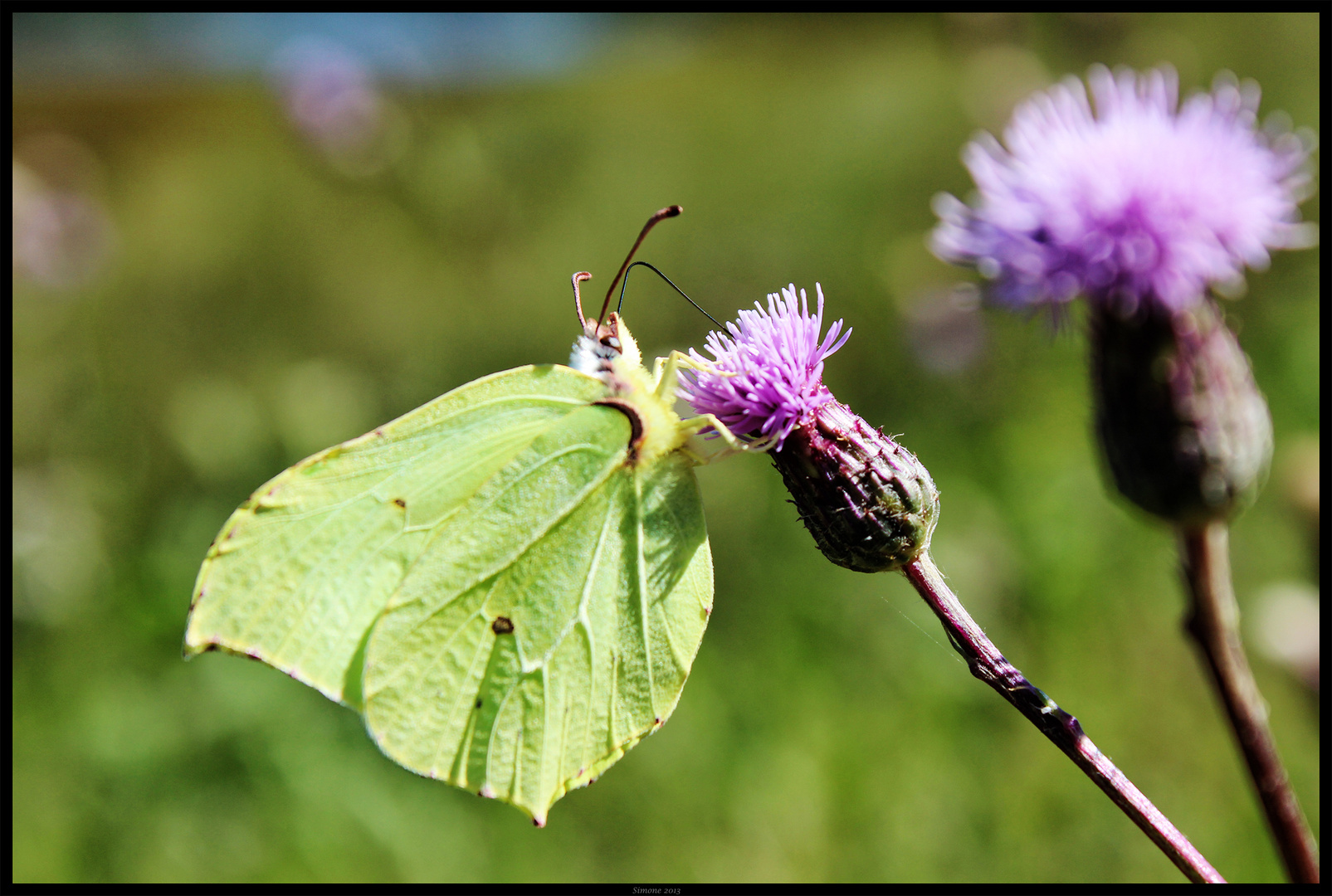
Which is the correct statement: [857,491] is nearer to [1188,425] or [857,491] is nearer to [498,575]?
[1188,425]

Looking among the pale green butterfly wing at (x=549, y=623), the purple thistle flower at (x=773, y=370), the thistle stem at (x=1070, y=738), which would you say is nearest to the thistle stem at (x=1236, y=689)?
the thistle stem at (x=1070, y=738)

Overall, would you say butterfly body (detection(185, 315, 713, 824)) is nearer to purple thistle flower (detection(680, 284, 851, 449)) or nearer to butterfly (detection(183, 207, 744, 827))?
butterfly (detection(183, 207, 744, 827))

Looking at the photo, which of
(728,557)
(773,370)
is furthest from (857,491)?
(728,557)

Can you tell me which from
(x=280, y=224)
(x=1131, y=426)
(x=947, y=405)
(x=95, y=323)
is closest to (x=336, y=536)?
→ (x=1131, y=426)

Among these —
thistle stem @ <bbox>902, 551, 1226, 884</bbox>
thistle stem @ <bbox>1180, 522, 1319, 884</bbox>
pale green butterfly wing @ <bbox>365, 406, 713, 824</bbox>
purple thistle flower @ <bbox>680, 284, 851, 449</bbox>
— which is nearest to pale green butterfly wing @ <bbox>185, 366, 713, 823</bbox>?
pale green butterfly wing @ <bbox>365, 406, 713, 824</bbox>

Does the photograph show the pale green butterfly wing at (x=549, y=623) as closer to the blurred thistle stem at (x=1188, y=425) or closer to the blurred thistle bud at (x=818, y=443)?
the blurred thistle bud at (x=818, y=443)

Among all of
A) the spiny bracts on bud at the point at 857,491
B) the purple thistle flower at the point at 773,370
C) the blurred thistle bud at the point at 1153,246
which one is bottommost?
the spiny bracts on bud at the point at 857,491

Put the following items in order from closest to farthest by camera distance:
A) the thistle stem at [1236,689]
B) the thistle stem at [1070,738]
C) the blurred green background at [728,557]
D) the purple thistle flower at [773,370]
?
the thistle stem at [1070,738]
the thistle stem at [1236,689]
the purple thistle flower at [773,370]
the blurred green background at [728,557]

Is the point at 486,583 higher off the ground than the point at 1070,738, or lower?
lower
